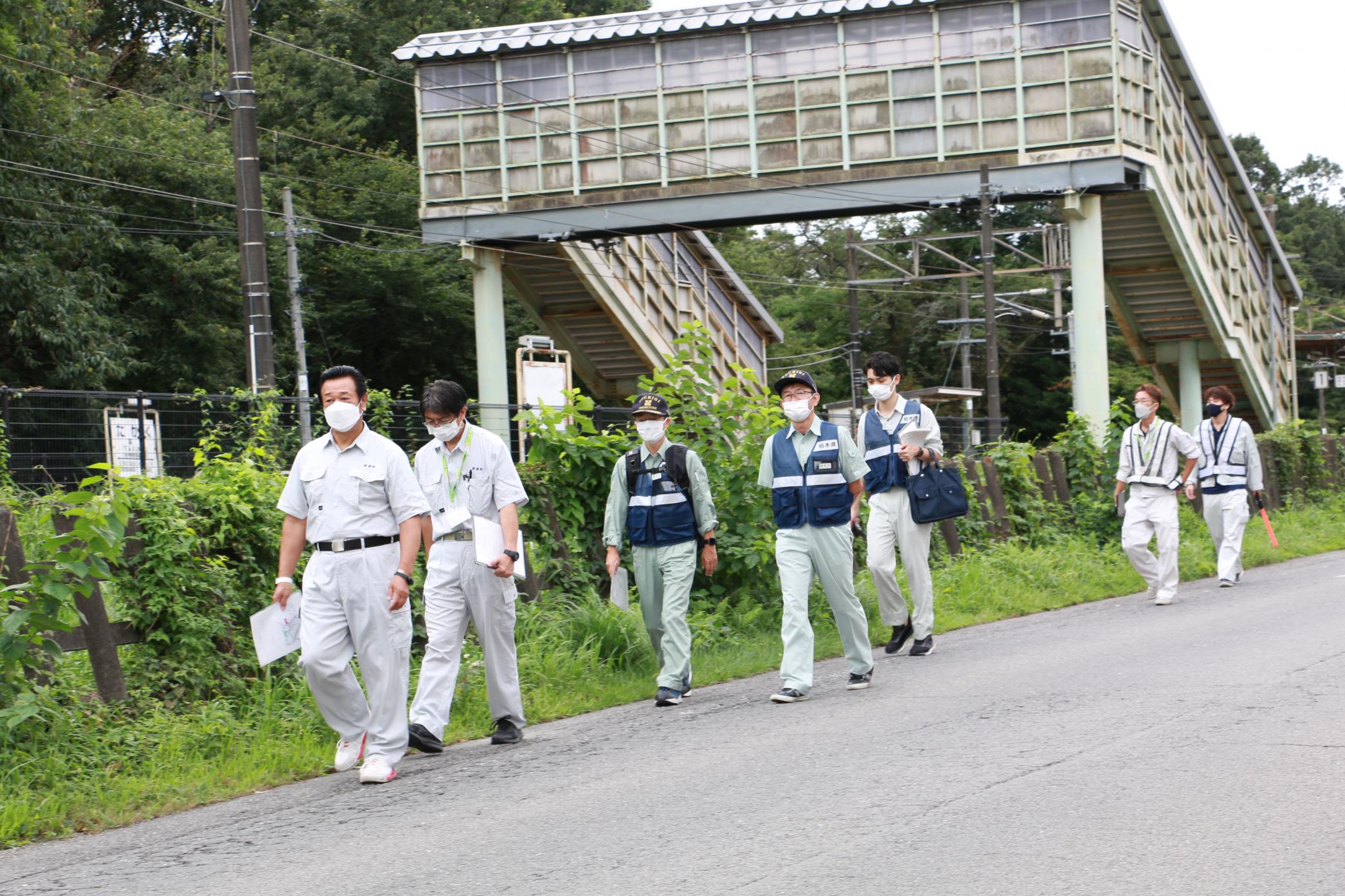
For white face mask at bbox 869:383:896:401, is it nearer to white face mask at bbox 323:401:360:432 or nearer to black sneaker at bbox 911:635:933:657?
black sneaker at bbox 911:635:933:657

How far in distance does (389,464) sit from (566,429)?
4.18m

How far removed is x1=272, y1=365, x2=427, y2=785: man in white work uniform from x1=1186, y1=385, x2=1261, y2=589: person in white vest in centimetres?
1045

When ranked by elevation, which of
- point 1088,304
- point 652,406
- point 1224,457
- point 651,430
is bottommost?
point 1224,457

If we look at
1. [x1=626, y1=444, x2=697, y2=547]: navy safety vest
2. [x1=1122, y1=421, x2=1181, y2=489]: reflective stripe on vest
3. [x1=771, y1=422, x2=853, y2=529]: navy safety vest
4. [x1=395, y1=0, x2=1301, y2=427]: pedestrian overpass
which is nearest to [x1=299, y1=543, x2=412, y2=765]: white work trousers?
[x1=626, y1=444, x2=697, y2=547]: navy safety vest

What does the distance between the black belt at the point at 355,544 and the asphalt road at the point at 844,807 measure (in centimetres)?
109

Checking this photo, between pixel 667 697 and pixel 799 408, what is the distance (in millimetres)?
1891

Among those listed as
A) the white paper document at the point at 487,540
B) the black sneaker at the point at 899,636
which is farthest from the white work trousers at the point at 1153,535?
the white paper document at the point at 487,540

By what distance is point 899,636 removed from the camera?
447 inches

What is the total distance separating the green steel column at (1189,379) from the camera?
107ft

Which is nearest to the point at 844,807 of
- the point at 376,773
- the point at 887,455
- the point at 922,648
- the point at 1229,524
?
the point at 376,773

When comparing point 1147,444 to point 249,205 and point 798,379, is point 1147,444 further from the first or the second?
point 249,205

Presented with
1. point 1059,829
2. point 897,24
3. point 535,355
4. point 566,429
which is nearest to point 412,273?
point 535,355

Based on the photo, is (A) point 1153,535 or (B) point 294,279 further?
(B) point 294,279

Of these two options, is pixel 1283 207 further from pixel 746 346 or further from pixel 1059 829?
pixel 1059 829
